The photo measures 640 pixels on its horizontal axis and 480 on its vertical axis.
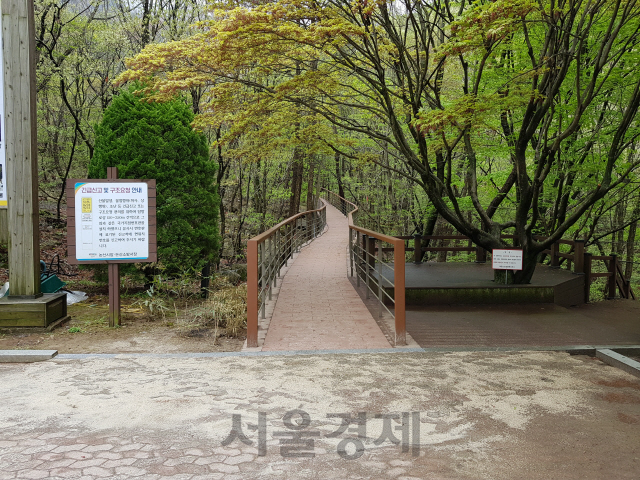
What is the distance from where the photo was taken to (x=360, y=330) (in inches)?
253

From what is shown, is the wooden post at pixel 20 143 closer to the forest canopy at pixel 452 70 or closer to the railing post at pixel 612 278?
the forest canopy at pixel 452 70

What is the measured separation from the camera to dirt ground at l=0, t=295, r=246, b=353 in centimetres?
586

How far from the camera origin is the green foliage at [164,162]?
29.6 ft

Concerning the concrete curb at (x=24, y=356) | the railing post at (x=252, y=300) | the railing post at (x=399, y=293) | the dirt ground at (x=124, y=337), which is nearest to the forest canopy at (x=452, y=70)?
the railing post at (x=399, y=293)

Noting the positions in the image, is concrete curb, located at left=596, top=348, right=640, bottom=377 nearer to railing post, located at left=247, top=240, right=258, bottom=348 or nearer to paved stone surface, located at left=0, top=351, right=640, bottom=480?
paved stone surface, located at left=0, top=351, right=640, bottom=480

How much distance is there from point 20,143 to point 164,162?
9.11ft

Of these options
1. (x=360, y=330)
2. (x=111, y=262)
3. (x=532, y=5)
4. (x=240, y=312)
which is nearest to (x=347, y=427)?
(x=360, y=330)

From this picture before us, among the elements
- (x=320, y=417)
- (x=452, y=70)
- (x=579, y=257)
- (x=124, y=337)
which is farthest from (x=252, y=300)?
(x=452, y=70)

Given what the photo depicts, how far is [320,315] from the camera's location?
7.27 metres

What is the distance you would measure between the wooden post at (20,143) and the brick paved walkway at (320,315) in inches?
137

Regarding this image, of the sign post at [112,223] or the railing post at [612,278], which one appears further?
the railing post at [612,278]

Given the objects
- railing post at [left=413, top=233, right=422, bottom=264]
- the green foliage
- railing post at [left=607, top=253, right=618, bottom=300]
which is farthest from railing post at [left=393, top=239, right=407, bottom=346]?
railing post at [left=607, top=253, right=618, bottom=300]

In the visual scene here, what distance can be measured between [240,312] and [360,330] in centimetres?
175

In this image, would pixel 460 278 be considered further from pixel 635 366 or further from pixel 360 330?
pixel 635 366
